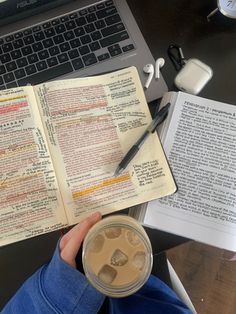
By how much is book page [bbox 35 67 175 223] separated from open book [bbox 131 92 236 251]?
1.0 inches

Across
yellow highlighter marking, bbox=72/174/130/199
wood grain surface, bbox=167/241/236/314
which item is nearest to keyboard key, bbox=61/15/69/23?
yellow highlighter marking, bbox=72/174/130/199

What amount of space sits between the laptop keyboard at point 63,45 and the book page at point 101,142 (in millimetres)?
31

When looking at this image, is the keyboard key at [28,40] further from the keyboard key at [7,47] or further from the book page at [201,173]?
the book page at [201,173]

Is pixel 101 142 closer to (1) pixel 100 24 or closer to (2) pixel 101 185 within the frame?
(2) pixel 101 185

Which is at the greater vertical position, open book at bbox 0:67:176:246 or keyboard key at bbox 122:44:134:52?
keyboard key at bbox 122:44:134:52

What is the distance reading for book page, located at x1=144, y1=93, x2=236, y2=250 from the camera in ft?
1.98

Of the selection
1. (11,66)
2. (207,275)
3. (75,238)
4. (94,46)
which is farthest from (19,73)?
(207,275)

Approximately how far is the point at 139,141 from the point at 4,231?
8.8 inches

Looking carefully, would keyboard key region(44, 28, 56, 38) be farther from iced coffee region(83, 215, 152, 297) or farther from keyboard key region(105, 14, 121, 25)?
iced coffee region(83, 215, 152, 297)

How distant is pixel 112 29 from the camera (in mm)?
642

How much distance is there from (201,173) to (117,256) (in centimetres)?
18

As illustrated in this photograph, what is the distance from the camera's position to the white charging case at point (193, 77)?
2.12ft

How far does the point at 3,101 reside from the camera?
2.02 feet

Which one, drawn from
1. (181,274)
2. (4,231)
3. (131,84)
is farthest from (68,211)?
(181,274)
